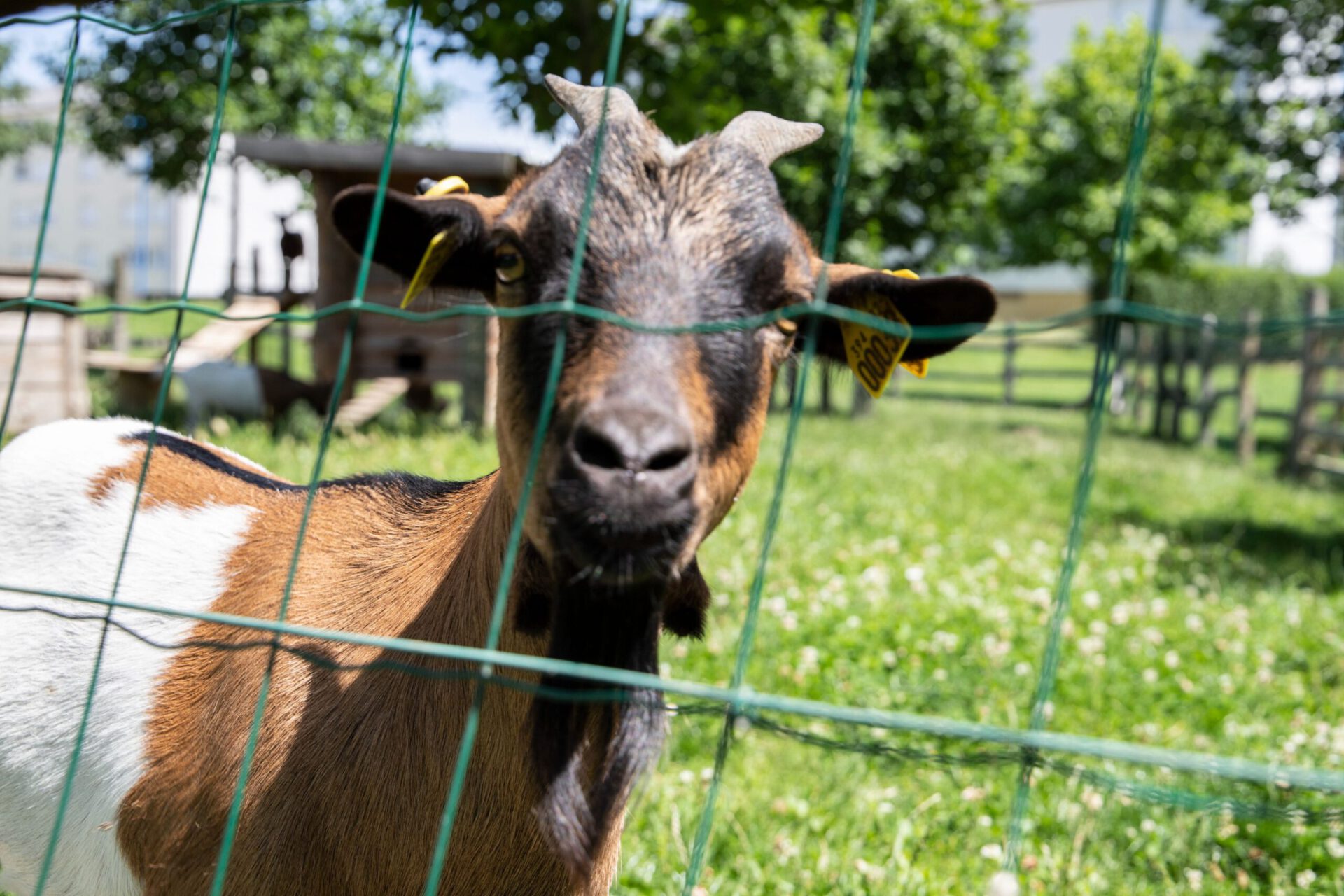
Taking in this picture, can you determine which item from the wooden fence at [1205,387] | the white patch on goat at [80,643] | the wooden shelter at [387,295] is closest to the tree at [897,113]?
the wooden fence at [1205,387]

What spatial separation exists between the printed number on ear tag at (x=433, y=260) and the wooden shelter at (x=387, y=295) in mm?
5292

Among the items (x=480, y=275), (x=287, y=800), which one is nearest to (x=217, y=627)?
(x=287, y=800)

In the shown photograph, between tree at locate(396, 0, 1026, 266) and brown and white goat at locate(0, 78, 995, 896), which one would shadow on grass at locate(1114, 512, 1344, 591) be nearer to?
brown and white goat at locate(0, 78, 995, 896)

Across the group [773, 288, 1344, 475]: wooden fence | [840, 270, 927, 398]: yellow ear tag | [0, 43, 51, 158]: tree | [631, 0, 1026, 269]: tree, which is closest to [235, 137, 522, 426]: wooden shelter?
[773, 288, 1344, 475]: wooden fence

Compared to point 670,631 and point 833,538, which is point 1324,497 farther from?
point 670,631

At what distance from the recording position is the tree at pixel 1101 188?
2430 centimetres

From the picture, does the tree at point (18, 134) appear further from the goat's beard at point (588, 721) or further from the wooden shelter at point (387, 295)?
the goat's beard at point (588, 721)

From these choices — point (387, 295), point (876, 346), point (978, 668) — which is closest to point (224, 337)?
point (387, 295)

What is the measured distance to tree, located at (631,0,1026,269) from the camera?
15422mm

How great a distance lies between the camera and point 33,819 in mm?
2596

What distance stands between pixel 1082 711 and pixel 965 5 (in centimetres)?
1357

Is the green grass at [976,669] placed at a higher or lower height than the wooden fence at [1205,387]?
lower

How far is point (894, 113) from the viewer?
53.3 feet

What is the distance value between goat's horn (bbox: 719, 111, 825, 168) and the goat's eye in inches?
18.1
